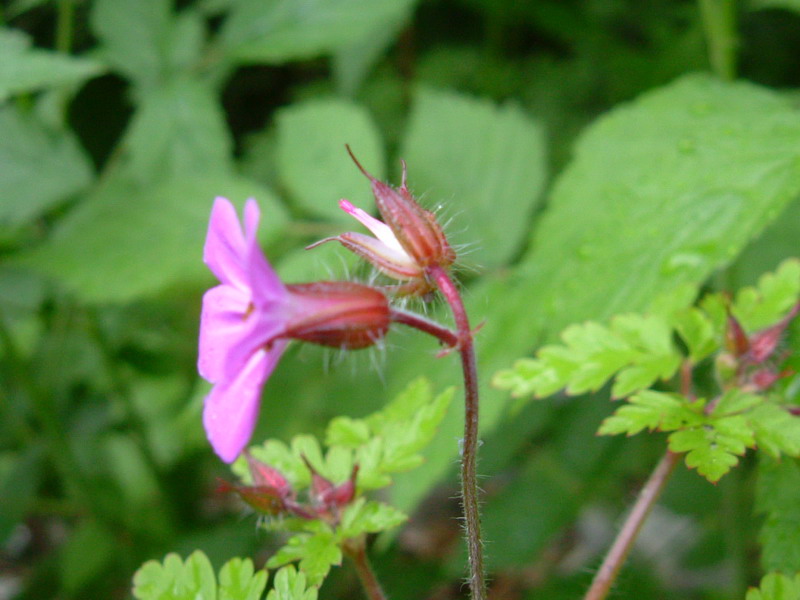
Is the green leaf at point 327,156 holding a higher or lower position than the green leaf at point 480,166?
higher

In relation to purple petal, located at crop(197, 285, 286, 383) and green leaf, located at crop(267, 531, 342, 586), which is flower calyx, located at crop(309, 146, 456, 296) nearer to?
purple petal, located at crop(197, 285, 286, 383)

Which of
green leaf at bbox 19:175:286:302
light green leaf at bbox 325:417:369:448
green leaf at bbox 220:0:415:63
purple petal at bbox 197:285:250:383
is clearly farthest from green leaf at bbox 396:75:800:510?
green leaf at bbox 220:0:415:63

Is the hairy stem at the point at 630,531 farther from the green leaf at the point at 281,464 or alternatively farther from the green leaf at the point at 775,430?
the green leaf at the point at 281,464

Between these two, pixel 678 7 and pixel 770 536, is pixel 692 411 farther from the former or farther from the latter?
pixel 678 7

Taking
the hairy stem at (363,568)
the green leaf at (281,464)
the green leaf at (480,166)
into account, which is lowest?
the green leaf at (480,166)

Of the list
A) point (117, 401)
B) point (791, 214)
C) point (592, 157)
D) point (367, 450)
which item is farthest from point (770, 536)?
point (117, 401)

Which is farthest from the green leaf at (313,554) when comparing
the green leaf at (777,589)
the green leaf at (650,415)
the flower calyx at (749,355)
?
the flower calyx at (749,355)
